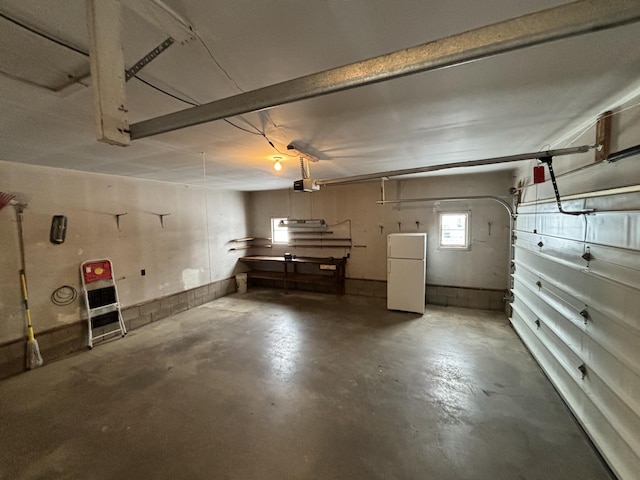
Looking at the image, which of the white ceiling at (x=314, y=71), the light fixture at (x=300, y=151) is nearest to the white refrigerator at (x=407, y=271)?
the white ceiling at (x=314, y=71)

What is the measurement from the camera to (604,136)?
1.88 metres

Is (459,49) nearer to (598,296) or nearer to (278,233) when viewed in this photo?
(598,296)

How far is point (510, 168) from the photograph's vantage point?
14.1 feet

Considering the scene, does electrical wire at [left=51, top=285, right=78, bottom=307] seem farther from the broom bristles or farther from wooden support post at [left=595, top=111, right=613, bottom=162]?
wooden support post at [left=595, top=111, right=613, bottom=162]

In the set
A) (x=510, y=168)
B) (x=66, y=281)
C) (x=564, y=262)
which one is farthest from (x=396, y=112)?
(x=66, y=281)

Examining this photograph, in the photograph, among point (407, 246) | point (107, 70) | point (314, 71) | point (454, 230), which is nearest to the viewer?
point (107, 70)

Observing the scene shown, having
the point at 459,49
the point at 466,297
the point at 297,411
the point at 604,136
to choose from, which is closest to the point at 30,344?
the point at 297,411

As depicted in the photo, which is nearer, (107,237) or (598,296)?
(598,296)

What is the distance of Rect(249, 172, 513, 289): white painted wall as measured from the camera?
185 inches

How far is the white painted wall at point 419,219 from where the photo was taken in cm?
469

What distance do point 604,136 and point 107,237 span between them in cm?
578

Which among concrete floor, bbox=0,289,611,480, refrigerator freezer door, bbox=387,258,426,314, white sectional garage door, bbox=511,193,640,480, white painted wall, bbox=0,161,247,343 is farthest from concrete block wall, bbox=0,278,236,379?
white sectional garage door, bbox=511,193,640,480

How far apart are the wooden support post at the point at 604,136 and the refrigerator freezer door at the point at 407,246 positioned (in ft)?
8.81

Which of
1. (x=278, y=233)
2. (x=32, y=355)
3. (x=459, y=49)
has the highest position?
(x=459, y=49)
